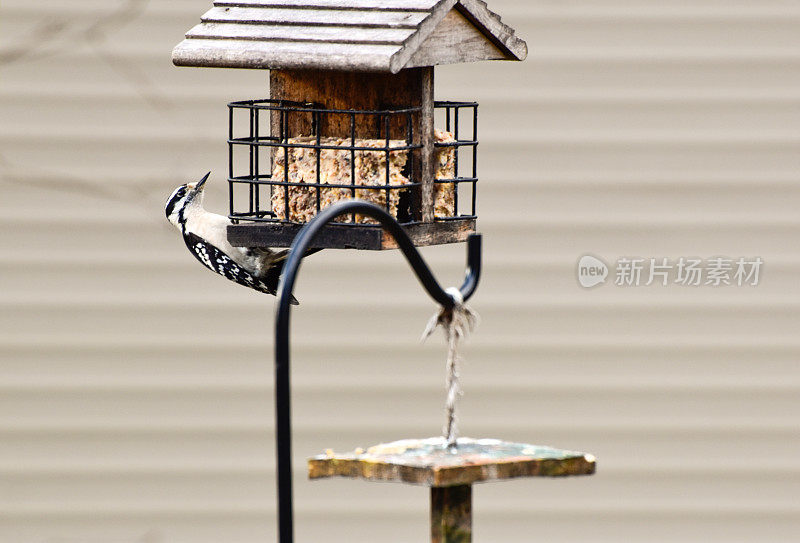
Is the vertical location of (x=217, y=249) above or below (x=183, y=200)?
below

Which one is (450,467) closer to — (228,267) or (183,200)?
(228,267)

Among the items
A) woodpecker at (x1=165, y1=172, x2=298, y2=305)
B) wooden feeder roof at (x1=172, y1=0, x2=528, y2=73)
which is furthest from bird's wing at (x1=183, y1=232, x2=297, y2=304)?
wooden feeder roof at (x1=172, y1=0, x2=528, y2=73)

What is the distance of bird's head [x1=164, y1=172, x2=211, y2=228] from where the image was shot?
130 inches

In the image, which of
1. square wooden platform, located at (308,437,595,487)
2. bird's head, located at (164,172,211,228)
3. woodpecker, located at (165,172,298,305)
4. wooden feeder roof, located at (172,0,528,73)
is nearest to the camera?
square wooden platform, located at (308,437,595,487)

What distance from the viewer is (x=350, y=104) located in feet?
9.72

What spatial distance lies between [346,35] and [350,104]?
0.27 metres

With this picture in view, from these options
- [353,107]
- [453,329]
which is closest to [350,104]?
[353,107]

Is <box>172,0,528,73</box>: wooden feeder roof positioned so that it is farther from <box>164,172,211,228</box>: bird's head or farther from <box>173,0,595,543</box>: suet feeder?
<box>164,172,211,228</box>: bird's head

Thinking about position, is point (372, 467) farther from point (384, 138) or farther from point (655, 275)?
A: point (655, 275)

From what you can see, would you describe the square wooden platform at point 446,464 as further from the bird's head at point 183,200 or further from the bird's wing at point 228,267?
the bird's head at point 183,200

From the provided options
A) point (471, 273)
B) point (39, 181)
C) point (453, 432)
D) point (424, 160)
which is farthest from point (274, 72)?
point (39, 181)

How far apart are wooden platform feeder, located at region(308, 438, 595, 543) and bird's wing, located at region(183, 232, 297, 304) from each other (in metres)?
0.98

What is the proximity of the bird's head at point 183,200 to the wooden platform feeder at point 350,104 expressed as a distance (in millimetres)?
243

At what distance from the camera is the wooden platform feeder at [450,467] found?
205 cm
